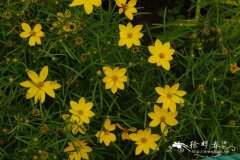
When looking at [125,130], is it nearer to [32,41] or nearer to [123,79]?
→ [123,79]

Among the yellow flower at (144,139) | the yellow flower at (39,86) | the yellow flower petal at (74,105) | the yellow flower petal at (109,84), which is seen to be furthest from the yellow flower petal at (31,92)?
the yellow flower at (144,139)

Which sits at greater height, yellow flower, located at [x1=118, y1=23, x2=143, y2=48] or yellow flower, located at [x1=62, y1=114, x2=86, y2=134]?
yellow flower, located at [x1=118, y1=23, x2=143, y2=48]

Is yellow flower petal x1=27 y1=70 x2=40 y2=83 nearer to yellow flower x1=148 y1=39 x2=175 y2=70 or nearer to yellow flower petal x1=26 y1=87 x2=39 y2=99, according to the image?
yellow flower petal x1=26 y1=87 x2=39 y2=99

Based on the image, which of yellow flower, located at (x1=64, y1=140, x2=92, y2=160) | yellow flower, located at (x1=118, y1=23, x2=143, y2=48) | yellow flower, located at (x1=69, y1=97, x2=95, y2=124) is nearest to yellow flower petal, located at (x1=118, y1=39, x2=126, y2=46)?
yellow flower, located at (x1=118, y1=23, x2=143, y2=48)

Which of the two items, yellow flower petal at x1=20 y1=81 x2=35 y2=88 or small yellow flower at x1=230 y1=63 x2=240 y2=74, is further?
small yellow flower at x1=230 y1=63 x2=240 y2=74

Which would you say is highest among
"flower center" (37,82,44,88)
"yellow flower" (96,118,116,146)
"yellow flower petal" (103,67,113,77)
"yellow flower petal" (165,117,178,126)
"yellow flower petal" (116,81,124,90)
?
"yellow flower petal" (103,67,113,77)

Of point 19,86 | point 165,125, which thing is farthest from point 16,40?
point 165,125

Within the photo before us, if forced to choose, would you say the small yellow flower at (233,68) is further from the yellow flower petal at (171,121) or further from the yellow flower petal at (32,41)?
the yellow flower petal at (32,41)
